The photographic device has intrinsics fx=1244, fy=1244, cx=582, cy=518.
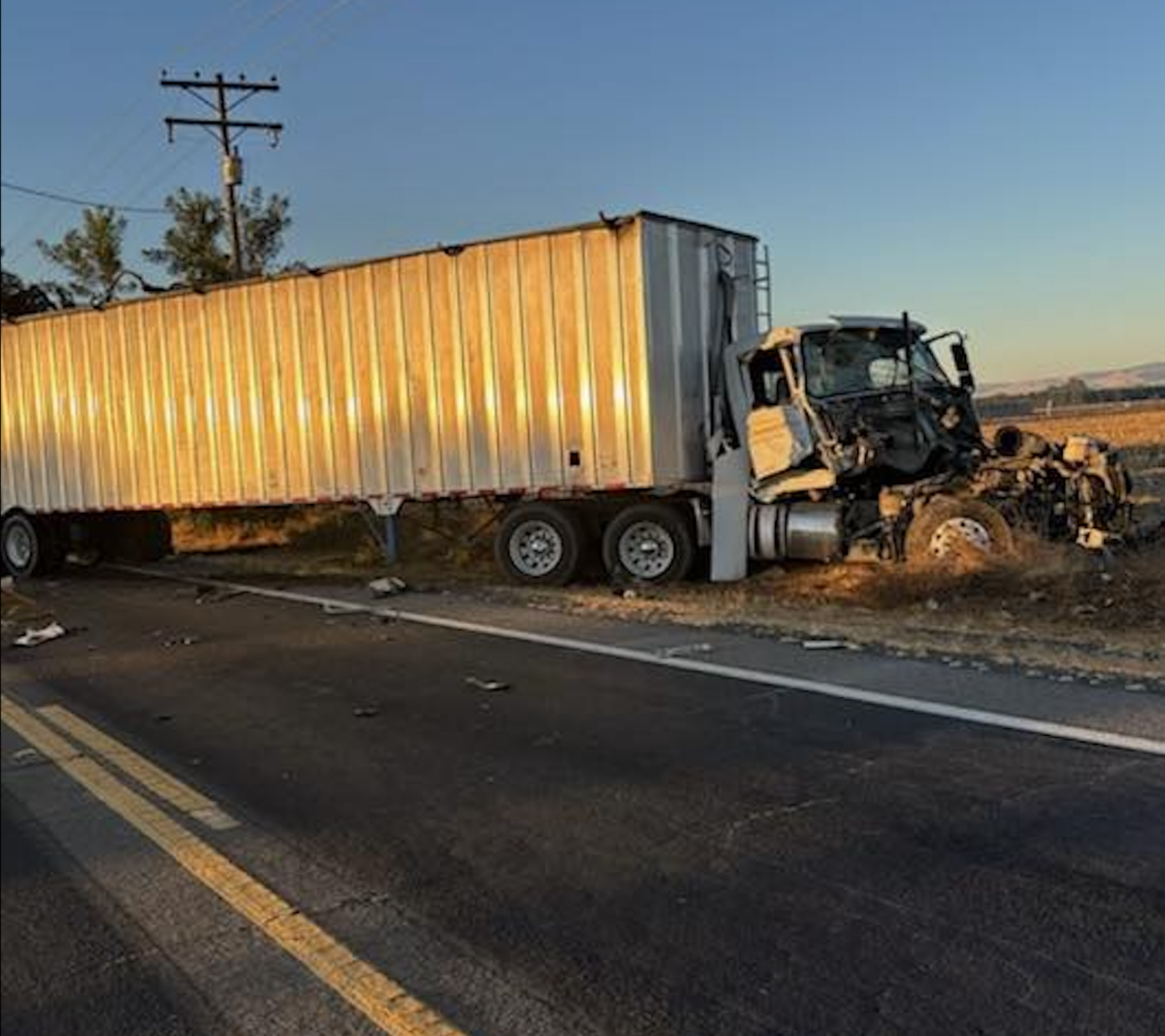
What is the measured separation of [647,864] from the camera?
15.0 ft

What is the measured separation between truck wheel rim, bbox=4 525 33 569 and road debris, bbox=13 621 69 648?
7600 millimetres

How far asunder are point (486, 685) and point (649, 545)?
5.54 metres

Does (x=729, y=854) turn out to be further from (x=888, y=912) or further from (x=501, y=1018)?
(x=501, y=1018)

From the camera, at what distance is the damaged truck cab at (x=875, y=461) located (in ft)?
37.2

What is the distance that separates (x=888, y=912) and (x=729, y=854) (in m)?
0.76

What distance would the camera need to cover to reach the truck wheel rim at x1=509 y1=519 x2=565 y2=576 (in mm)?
13828

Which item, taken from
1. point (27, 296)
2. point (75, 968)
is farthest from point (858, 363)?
point (27, 296)

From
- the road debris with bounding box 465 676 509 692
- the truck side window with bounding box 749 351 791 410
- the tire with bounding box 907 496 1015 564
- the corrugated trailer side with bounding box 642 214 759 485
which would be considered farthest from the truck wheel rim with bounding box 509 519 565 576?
the road debris with bounding box 465 676 509 692

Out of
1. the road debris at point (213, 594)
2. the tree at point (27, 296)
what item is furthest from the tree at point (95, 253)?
the road debris at point (213, 594)

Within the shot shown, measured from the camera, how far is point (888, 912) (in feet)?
13.1

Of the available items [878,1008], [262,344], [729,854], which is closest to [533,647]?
[729,854]

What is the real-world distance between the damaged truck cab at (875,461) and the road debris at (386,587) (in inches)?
136

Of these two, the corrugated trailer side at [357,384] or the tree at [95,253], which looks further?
the tree at [95,253]

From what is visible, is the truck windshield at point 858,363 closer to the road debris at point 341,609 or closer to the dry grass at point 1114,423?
the road debris at point 341,609
